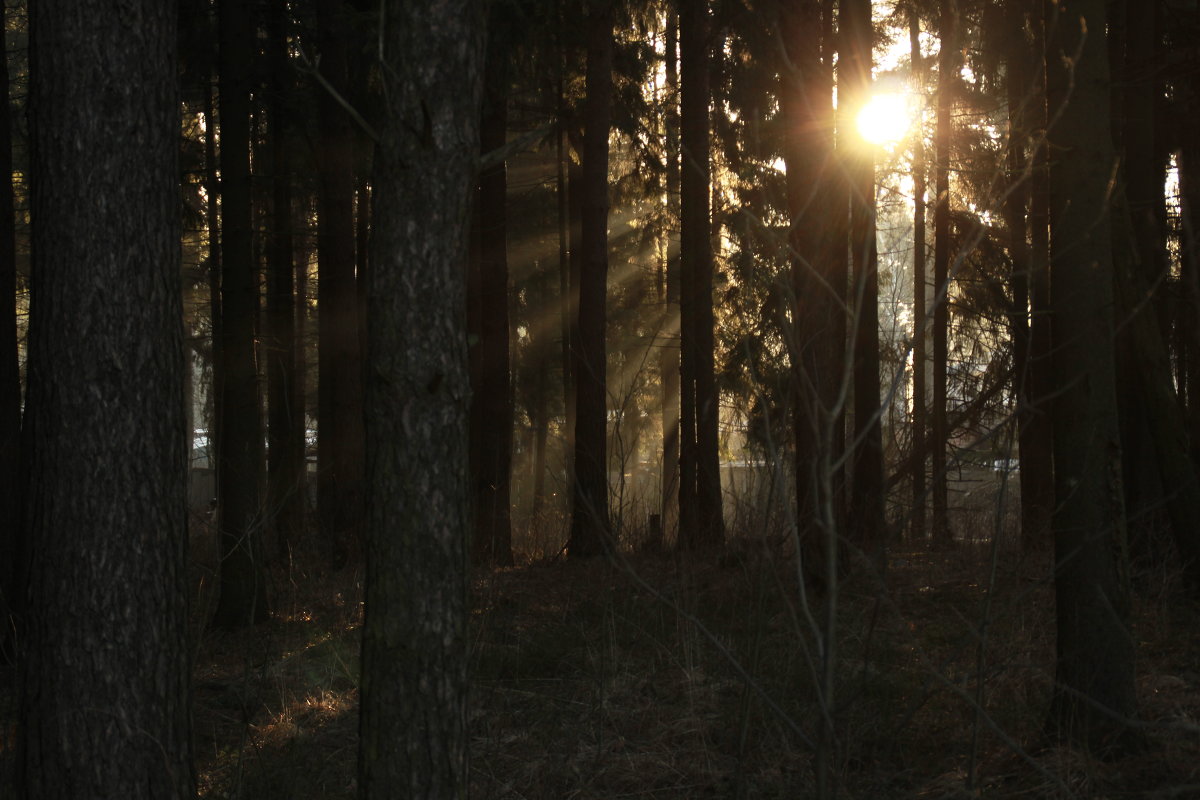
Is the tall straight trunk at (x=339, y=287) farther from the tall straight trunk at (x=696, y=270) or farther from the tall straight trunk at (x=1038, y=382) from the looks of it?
the tall straight trunk at (x=1038, y=382)

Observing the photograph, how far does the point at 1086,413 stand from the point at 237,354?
21.7 feet

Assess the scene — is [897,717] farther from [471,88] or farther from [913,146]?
[913,146]

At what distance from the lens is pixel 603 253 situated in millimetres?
11375

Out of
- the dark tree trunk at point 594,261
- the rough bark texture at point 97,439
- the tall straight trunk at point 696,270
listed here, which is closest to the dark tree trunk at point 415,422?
the rough bark texture at point 97,439

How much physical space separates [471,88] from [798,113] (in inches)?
192

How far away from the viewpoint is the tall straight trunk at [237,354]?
26.7 feet

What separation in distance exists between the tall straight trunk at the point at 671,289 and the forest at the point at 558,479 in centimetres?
234

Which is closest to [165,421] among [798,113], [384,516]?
[384,516]

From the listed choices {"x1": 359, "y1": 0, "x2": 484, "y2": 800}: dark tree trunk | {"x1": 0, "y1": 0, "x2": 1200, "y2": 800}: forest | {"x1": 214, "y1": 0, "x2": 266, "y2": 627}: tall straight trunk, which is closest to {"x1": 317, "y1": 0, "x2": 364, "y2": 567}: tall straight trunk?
{"x1": 0, "y1": 0, "x2": 1200, "y2": 800}: forest

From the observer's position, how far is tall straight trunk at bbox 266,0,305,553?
11789 millimetres

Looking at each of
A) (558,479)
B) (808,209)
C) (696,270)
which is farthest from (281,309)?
(808,209)

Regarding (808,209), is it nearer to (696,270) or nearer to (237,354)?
(237,354)

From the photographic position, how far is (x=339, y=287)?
465 inches

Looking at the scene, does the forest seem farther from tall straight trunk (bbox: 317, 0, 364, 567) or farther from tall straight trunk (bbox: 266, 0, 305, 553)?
tall straight trunk (bbox: 266, 0, 305, 553)
